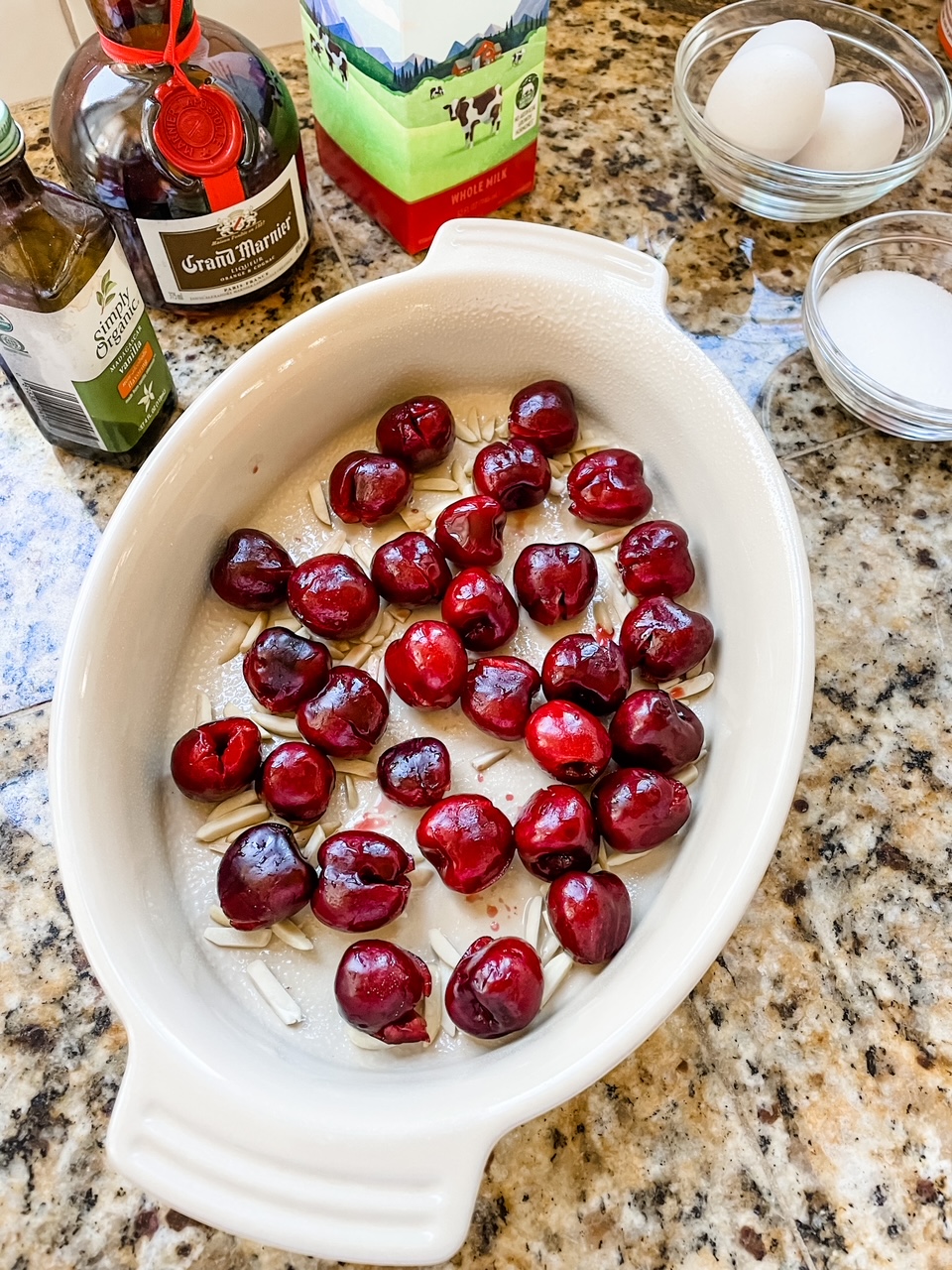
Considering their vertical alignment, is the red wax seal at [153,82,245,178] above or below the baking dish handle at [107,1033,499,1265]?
above

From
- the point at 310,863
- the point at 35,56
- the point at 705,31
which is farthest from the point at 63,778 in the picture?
the point at 705,31

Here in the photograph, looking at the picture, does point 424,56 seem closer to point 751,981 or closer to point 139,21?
point 139,21

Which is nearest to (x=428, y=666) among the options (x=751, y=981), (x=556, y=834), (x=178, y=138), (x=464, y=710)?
(x=464, y=710)

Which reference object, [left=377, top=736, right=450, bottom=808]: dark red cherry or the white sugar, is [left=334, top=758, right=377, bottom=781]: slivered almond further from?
the white sugar

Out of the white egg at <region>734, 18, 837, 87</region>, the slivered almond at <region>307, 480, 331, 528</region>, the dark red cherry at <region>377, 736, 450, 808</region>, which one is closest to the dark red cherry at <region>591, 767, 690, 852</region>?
the dark red cherry at <region>377, 736, 450, 808</region>

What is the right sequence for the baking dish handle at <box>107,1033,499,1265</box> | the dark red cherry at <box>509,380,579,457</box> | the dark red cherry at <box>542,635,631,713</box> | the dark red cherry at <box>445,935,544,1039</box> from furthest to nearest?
1. the dark red cherry at <box>509,380,579,457</box>
2. the dark red cherry at <box>542,635,631,713</box>
3. the dark red cherry at <box>445,935,544,1039</box>
4. the baking dish handle at <box>107,1033,499,1265</box>

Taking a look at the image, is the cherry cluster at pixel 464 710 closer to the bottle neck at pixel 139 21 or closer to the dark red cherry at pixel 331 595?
the dark red cherry at pixel 331 595
